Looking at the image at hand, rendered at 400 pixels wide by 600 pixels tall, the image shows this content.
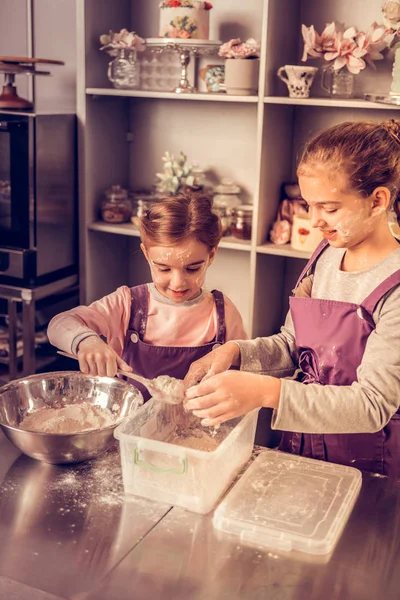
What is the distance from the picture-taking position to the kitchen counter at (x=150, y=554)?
101 centimetres

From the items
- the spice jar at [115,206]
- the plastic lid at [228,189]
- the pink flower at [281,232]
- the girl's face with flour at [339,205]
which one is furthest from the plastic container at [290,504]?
the spice jar at [115,206]

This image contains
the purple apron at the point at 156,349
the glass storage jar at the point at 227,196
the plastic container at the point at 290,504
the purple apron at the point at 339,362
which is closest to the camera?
the plastic container at the point at 290,504

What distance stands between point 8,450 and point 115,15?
7.03ft

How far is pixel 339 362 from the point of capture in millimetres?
1521

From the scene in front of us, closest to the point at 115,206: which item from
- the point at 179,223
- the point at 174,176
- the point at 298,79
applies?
the point at 174,176

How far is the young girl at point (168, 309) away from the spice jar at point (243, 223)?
90cm

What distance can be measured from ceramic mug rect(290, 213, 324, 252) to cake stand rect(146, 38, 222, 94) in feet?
2.14

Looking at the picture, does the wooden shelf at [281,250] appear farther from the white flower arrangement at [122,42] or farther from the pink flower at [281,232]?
the white flower arrangement at [122,42]

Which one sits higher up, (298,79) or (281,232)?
(298,79)

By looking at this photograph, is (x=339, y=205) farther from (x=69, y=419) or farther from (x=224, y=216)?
(x=224, y=216)

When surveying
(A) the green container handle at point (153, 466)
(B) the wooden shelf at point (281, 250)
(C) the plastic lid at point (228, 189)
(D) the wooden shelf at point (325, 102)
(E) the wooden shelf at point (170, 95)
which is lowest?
(A) the green container handle at point (153, 466)

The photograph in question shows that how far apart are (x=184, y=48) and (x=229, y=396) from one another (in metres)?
1.87

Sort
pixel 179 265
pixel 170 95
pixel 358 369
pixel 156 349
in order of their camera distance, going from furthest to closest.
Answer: pixel 170 95
pixel 156 349
pixel 179 265
pixel 358 369

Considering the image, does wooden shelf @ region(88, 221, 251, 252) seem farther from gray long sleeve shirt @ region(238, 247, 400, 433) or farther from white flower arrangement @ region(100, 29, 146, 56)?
gray long sleeve shirt @ region(238, 247, 400, 433)
